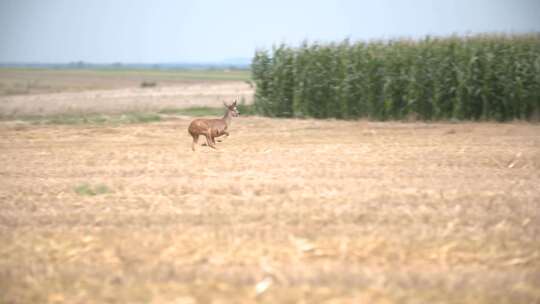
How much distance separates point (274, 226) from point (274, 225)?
4 cm

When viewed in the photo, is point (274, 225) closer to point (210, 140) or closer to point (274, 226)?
point (274, 226)

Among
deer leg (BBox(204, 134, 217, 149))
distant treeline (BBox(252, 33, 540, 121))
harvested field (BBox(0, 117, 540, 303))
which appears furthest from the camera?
distant treeline (BBox(252, 33, 540, 121))

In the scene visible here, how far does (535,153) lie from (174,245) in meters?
8.59

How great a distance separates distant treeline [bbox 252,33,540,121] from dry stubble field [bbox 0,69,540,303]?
7256 millimetres

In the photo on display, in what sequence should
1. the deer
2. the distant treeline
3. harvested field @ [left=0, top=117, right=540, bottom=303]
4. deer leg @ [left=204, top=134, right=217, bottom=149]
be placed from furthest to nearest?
the distant treeline, deer leg @ [left=204, top=134, right=217, bottom=149], the deer, harvested field @ [left=0, top=117, right=540, bottom=303]

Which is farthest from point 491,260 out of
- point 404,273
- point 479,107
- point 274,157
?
point 479,107

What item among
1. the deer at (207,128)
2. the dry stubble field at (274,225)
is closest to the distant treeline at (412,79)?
the dry stubble field at (274,225)

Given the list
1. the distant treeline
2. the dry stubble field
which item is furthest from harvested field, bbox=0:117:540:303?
the distant treeline

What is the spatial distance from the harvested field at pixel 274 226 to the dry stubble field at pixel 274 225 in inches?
0.8

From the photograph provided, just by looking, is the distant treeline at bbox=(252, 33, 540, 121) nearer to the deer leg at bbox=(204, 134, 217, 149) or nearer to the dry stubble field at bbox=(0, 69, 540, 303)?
the dry stubble field at bbox=(0, 69, 540, 303)

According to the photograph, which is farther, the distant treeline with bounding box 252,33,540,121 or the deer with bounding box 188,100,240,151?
the distant treeline with bounding box 252,33,540,121

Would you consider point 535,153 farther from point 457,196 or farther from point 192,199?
point 192,199

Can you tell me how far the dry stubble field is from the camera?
5402 mm

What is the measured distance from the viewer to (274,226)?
7.17m
